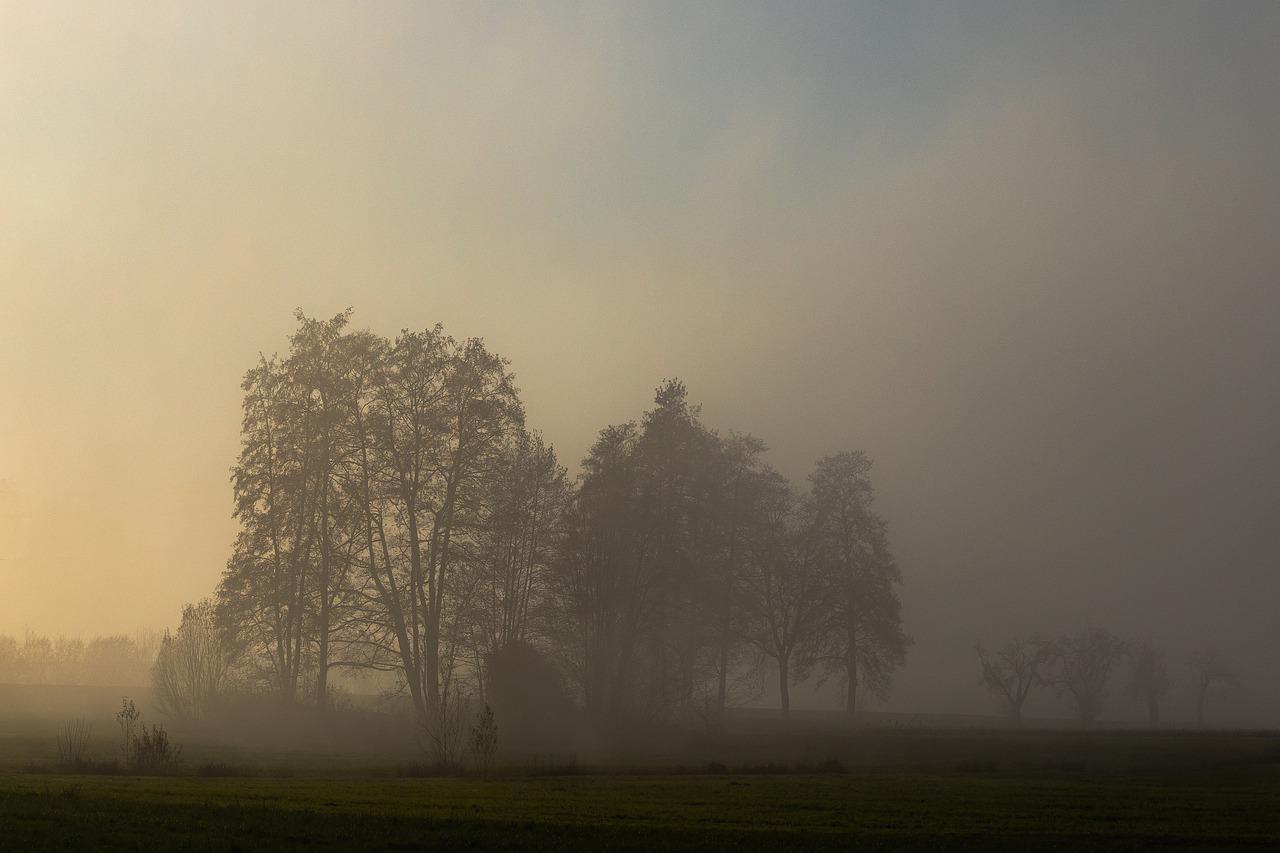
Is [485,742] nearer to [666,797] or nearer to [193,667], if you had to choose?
[666,797]

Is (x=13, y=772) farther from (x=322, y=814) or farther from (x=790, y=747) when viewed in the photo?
(x=790, y=747)

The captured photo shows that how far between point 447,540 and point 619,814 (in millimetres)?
27293

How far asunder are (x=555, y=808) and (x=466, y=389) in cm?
2892

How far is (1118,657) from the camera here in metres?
103

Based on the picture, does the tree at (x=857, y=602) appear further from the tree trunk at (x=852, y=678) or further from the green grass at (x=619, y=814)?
Answer: the green grass at (x=619, y=814)

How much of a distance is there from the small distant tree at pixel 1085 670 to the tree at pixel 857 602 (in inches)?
1832

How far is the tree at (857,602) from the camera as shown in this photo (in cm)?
6275

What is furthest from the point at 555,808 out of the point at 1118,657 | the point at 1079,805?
the point at 1118,657

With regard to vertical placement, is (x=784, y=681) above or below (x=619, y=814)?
below

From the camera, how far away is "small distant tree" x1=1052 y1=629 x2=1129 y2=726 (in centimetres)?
10044

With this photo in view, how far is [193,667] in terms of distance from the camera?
53875 mm

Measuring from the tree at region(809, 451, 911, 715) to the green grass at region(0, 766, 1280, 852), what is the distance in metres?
32.2

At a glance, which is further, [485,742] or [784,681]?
[784,681]

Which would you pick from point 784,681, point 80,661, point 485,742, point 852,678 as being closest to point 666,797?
point 485,742
